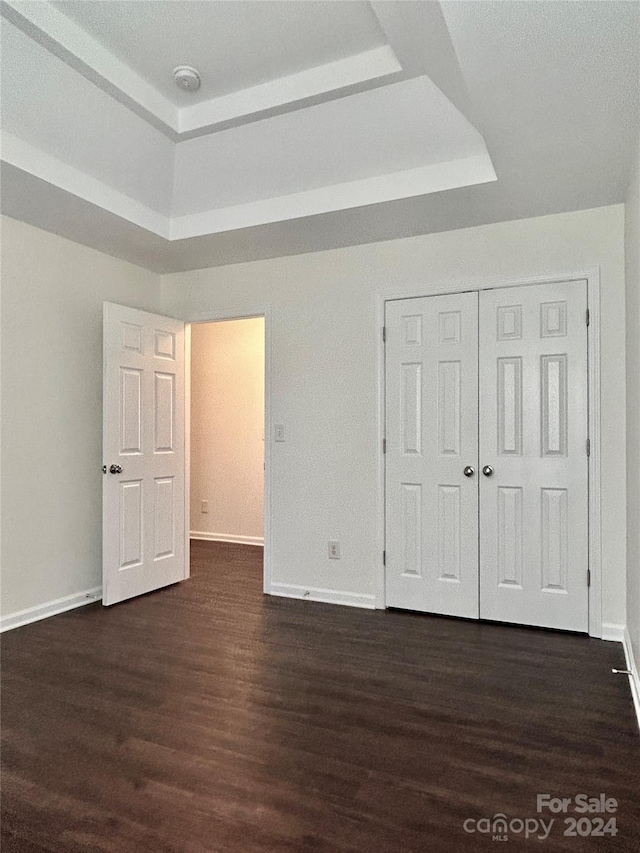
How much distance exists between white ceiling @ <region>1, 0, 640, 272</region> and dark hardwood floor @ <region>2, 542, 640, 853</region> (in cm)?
248

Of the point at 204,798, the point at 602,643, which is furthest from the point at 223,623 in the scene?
the point at 602,643

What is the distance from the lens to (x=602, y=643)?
10.7 ft

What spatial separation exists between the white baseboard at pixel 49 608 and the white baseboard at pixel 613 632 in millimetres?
3261

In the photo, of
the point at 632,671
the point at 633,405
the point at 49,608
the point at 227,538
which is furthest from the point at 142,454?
the point at 632,671

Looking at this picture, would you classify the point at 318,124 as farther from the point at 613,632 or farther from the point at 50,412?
the point at 613,632

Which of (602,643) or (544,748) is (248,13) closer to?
(544,748)

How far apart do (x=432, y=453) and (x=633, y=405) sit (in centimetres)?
130

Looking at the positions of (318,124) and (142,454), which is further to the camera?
(142,454)

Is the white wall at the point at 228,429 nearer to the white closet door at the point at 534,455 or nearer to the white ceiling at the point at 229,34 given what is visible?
the white closet door at the point at 534,455

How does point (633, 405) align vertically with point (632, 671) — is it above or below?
above

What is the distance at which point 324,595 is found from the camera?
159 inches

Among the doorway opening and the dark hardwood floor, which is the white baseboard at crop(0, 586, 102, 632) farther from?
the doorway opening

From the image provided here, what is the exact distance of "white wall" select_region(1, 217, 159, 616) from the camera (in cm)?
353

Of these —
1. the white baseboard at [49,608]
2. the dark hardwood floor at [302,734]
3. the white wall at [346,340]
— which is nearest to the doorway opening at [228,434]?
the white wall at [346,340]
